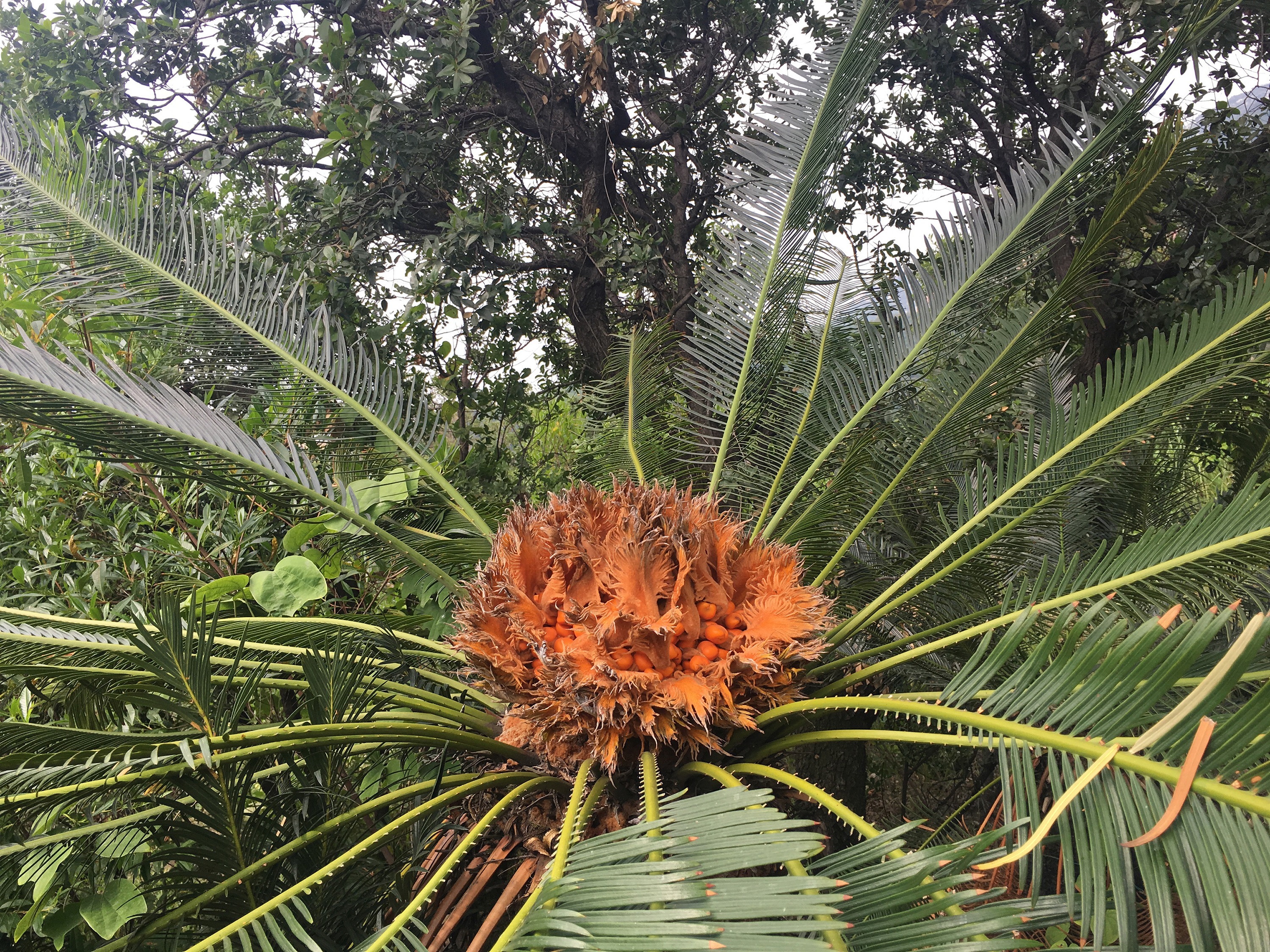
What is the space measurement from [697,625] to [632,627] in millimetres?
132

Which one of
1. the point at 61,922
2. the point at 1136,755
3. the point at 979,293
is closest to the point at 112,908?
the point at 61,922

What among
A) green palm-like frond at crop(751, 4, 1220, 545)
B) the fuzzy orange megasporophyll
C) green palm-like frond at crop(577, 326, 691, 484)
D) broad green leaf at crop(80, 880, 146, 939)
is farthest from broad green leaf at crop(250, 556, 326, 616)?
green palm-like frond at crop(751, 4, 1220, 545)

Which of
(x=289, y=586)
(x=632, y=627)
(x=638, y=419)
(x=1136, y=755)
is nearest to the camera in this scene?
(x=1136, y=755)

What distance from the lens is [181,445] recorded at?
1.58 m

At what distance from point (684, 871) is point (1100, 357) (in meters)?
3.24

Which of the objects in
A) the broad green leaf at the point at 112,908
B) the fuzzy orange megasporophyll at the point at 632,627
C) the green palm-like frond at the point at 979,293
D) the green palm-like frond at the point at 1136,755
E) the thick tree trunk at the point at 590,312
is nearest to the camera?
the green palm-like frond at the point at 1136,755

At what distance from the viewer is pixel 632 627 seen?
130cm

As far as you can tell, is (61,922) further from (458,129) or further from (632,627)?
(458,129)

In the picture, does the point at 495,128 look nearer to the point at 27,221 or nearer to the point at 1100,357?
the point at 27,221

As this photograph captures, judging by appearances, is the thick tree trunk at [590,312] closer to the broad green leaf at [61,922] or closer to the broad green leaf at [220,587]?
the broad green leaf at [220,587]

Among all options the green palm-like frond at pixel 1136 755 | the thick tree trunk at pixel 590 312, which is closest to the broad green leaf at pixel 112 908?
the green palm-like frond at pixel 1136 755

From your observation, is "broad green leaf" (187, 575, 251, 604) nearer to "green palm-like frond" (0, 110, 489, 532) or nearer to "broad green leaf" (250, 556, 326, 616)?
"broad green leaf" (250, 556, 326, 616)

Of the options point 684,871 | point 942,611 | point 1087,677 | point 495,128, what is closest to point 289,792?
point 684,871

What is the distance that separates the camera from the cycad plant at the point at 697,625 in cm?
75
